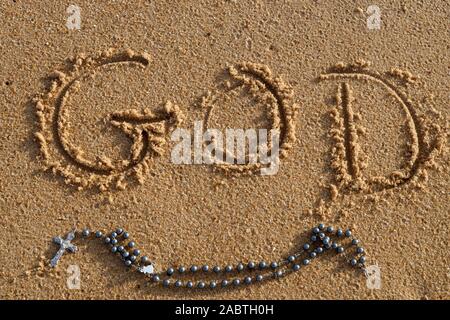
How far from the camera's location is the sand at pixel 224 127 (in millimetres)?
2205

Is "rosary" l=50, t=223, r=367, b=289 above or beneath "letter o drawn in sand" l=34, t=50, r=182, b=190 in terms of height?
beneath

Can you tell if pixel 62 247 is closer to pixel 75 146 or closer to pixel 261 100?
pixel 75 146

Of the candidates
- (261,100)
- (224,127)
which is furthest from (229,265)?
(261,100)

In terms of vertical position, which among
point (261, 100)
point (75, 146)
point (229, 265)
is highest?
point (261, 100)

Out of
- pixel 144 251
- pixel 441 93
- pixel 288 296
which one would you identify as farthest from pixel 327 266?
pixel 441 93

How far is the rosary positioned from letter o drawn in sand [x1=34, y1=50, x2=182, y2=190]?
218 mm

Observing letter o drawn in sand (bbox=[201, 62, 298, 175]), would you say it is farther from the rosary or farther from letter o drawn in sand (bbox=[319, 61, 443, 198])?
the rosary

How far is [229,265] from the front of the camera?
2201 millimetres

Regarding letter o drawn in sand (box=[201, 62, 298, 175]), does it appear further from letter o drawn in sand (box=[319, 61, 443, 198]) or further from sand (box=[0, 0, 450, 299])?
letter o drawn in sand (box=[319, 61, 443, 198])

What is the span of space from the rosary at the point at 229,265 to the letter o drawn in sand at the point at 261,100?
0.36 m

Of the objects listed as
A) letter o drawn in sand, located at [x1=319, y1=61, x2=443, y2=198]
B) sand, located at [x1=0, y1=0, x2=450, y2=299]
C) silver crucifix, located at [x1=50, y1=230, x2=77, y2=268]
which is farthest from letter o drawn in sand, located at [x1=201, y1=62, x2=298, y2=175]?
silver crucifix, located at [x1=50, y1=230, x2=77, y2=268]

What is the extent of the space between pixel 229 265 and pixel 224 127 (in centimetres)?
55

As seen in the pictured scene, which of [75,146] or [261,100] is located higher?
[261,100]

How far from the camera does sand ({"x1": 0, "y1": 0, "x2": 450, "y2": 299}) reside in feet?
7.23
